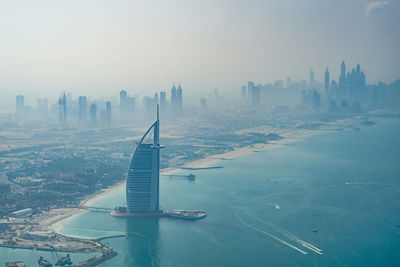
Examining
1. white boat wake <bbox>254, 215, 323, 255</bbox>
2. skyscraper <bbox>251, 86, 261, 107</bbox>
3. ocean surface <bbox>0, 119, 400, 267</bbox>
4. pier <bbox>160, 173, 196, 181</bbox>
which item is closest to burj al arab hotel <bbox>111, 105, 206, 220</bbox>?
ocean surface <bbox>0, 119, 400, 267</bbox>

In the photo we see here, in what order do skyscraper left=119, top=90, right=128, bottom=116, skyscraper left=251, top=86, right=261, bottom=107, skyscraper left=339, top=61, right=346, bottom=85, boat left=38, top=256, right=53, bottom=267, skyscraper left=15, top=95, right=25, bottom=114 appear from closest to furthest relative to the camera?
boat left=38, top=256, right=53, bottom=267
skyscraper left=15, top=95, right=25, bottom=114
skyscraper left=119, top=90, right=128, bottom=116
skyscraper left=339, top=61, right=346, bottom=85
skyscraper left=251, top=86, right=261, bottom=107

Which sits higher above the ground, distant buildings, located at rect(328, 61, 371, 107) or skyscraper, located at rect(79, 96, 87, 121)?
distant buildings, located at rect(328, 61, 371, 107)

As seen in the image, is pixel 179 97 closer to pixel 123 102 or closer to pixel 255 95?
pixel 123 102

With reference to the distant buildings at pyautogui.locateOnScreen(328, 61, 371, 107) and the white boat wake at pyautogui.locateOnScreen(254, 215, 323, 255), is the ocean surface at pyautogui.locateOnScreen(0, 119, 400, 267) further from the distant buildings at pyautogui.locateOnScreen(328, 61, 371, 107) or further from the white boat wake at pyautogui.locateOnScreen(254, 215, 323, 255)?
the distant buildings at pyautogui.locateOnScreen(328, 61, 371, 107)

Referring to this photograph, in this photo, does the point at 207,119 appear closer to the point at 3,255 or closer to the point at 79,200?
the point at 79,200

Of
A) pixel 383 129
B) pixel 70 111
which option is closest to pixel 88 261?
pixel 383 129

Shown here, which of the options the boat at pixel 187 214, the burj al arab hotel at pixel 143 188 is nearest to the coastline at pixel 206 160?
the burj al arab hotel at pixel 143 188
